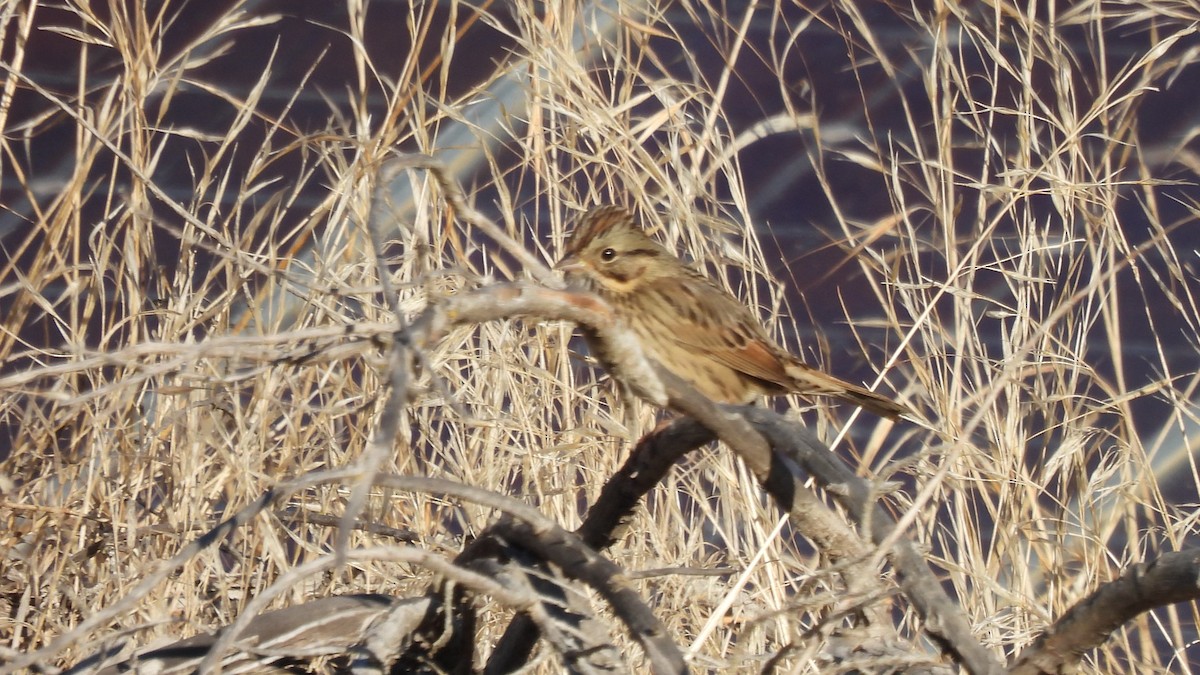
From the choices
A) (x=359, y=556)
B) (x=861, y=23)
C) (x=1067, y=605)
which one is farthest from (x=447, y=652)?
(x=861, y=23)

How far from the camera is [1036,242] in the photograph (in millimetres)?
2980

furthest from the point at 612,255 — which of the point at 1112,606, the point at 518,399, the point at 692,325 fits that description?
the point at 1112,606

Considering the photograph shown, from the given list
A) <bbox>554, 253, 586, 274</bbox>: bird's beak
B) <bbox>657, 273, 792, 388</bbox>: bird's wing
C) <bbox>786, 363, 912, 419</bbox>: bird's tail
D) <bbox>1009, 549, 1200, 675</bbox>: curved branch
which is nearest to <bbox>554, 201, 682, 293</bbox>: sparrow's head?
<bbox>554, 253, 586, 274</bbox>: bird's beak

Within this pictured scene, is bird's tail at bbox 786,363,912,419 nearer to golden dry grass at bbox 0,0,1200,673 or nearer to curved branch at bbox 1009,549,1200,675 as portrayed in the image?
golden dry grass at bbox 0,0,1200,673

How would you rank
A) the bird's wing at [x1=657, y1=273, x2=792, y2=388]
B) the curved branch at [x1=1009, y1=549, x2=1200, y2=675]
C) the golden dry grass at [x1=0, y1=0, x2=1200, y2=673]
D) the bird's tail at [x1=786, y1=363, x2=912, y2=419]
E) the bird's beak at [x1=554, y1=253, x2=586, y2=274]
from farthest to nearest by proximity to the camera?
1. the bird's wing at [x1=657, y1=273, x2=792, y2=388]
2. the bird's beak at [x1=554, y1=253, x2=586, y2=274]
3. the bird's tail at [x1=786, y1=363, x2=912, y2=419]
4. the golden dry grass at [x1=0, y1=0, x2=1200, y2=673]
5. the curved branch at [x1=1009, y1=549, x2=1200, y2=675]

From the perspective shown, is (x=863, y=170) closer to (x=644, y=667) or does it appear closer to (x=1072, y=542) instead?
(x=1072, y=542)

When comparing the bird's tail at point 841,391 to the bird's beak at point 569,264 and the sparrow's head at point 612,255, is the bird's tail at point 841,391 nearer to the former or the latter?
the sparrow's head at point 612,255

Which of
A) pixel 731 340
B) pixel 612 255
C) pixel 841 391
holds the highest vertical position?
pixel 612 255

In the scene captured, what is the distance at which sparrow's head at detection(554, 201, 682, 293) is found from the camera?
3205 millimetres

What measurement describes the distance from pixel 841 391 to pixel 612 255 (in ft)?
1.86

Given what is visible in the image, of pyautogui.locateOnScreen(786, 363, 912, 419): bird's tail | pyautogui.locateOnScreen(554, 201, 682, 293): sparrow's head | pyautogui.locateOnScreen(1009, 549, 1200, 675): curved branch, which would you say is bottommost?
pyautogui.locateOnScreen(786, 363, 912, 419): bird's tail

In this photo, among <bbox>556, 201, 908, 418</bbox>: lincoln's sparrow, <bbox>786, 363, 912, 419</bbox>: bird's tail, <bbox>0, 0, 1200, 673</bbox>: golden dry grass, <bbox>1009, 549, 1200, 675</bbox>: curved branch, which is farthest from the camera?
<bbox>556, 201, 908, 418</bbox>: lincoln's sparrow

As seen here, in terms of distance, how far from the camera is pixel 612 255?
3371 mm

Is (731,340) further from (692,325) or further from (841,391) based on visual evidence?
(841,391)
